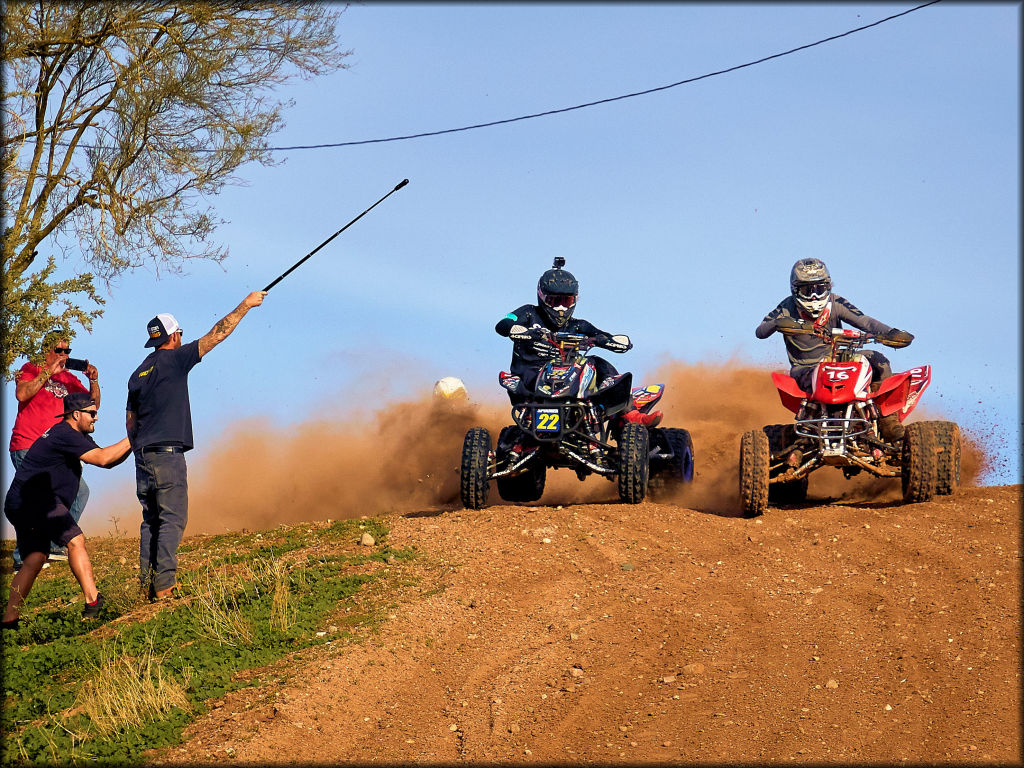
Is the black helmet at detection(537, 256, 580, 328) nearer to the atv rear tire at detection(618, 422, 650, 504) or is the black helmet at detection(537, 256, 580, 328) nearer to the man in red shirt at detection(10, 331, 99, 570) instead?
the atv rear tire at detection(618, 422, 650, 504)

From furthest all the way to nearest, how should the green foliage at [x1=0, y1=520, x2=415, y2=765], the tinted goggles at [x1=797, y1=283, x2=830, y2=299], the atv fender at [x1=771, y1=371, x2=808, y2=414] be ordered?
the tinted goggles at [x1=797, y1=283, x2=830, y2=299]
the atv fender at [x1=771, y1=371, x2=808, y2=414]
the green foliage at [x1=0, y1=520, x2=415, y2=765]

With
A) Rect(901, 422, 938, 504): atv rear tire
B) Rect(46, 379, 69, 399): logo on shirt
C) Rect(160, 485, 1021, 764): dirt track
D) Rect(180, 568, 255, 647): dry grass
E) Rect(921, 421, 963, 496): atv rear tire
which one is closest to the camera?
Rect(160, 485, 1021, 764): dirt track

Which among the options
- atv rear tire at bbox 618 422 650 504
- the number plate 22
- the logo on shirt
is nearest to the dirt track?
atv rear tire at bbox 618 422 650 504

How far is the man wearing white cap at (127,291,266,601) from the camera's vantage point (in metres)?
10.1

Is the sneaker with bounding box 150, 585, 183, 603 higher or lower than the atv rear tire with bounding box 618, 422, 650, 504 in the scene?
lower

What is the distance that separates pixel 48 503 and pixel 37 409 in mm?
3298

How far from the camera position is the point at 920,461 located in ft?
39.8

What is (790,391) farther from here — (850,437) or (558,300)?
(558,300)

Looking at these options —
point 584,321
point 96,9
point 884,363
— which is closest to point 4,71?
point 96,9

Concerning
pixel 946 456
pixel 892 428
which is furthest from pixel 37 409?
pixel 946 456

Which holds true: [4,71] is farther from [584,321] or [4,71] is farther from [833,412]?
[833,412]

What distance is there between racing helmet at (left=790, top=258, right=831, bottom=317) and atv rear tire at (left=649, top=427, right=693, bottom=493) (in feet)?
7.13

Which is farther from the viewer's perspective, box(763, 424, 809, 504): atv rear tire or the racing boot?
box(763, 424, 809, 504): atv rear tire

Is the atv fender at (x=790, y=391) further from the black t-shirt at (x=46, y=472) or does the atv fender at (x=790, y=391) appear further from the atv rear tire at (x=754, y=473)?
the black t-shirt at (x=46, y=472)
